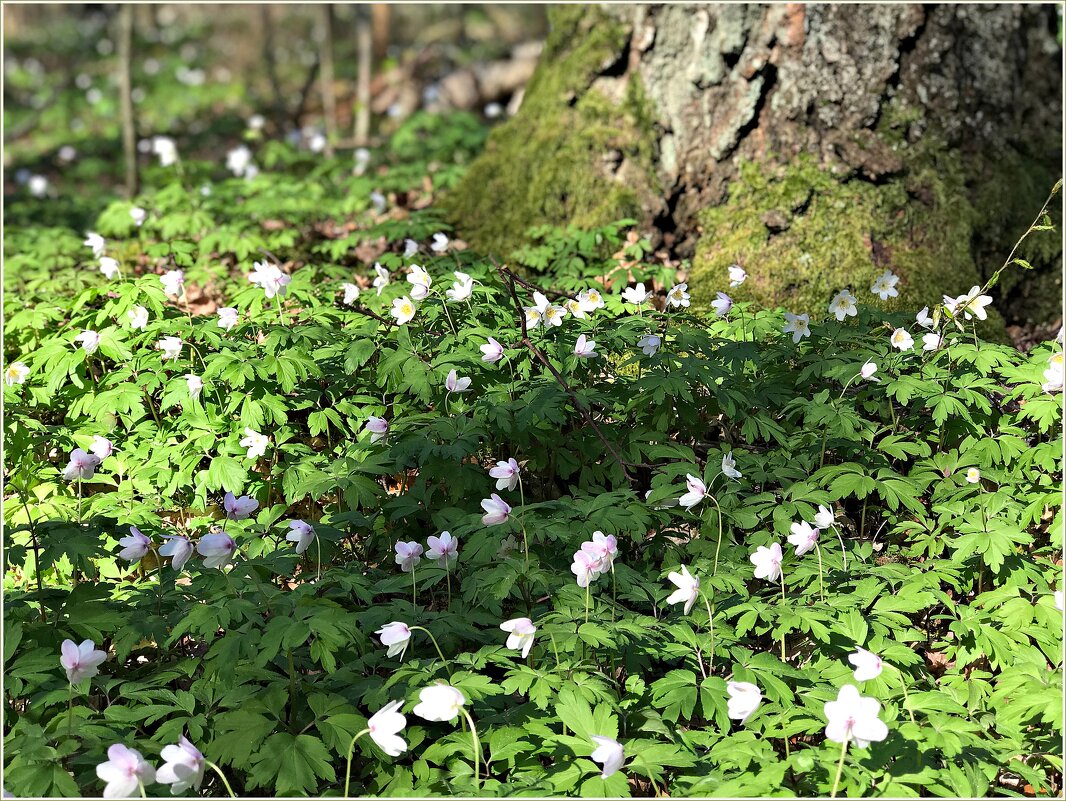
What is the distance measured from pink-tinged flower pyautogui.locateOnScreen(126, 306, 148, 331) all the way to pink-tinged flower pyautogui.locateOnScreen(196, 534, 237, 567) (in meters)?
1.48

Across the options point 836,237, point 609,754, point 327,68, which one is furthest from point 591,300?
point 327,68

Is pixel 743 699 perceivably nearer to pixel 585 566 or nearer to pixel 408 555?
pixel 585 566

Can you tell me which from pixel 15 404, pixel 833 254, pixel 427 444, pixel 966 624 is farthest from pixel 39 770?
pixel 833 254

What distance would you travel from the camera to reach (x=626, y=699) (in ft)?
7.50

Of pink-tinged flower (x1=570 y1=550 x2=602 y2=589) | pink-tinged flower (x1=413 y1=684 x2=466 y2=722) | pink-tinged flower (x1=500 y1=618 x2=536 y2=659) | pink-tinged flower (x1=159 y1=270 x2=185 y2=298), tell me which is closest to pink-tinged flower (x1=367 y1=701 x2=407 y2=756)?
pink-tinged flower (x1=413 y1=684 x2=466 y2=722)

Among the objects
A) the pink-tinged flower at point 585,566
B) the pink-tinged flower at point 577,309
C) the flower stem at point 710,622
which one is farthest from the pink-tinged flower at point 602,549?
the pink-tinged flower at point 577,309

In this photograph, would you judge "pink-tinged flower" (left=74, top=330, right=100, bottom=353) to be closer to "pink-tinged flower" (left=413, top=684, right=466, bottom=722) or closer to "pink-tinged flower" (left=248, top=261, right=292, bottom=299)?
"pink-tinged flower" (left=248, top=261, right=292, bottom=299)

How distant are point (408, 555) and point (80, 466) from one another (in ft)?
4.13

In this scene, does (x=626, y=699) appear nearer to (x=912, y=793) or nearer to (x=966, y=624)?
(x=912, y=793)

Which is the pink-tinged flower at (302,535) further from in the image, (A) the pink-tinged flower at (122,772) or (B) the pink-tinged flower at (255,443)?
(A) the pink-tinged flower at (122,772)

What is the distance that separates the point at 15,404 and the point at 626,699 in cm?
274

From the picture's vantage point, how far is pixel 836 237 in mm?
4148

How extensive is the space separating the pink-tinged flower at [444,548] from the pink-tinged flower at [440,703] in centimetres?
58

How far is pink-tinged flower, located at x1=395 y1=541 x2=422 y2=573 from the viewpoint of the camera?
2514 mm
